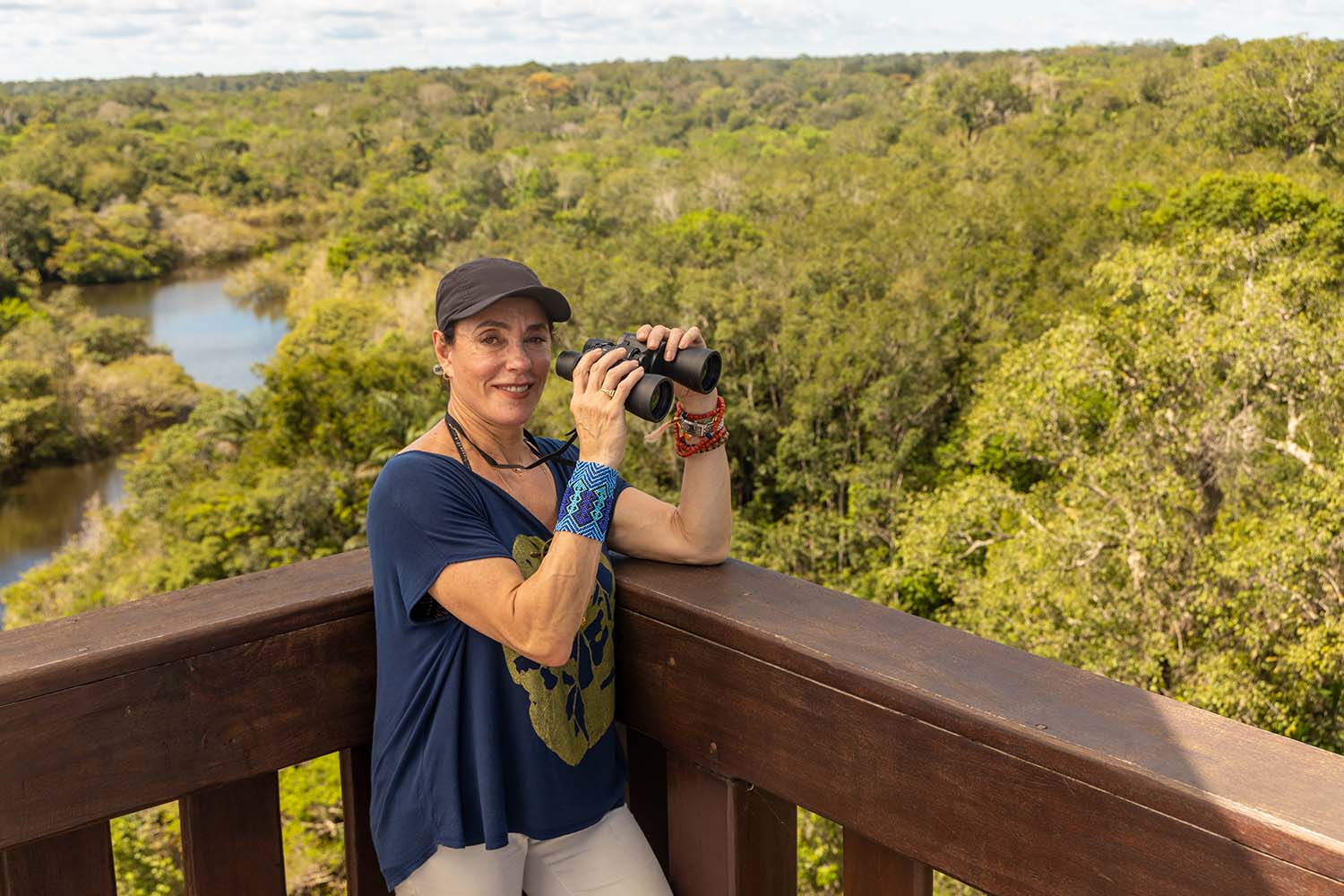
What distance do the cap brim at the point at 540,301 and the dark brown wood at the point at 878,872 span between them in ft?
2.17

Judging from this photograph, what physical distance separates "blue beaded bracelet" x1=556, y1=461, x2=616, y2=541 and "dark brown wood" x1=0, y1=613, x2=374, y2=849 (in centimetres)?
27

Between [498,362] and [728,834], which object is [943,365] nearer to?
[498,362]

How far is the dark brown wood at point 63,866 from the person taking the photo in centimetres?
103

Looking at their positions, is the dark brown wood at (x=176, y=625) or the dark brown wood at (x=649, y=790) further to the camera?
the dark brown wood at (x=649, y=790)

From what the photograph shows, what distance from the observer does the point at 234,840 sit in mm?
1162

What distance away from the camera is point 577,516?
1177mm

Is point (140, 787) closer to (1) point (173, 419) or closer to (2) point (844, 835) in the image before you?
(2) point (844, 835)

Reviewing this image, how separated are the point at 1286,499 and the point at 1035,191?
1421cm

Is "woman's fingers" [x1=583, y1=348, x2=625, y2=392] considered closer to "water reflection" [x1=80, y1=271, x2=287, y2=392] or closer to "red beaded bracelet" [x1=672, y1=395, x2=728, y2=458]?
"red beaded bracelet" [x1=672, y1=395, x2=728, y2=458]

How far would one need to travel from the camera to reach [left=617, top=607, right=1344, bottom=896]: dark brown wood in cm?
79

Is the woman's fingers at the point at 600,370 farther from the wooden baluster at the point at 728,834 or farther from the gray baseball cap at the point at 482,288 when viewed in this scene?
the wooden baluster at the point at 728,834

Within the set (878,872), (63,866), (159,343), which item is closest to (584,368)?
(878,872)

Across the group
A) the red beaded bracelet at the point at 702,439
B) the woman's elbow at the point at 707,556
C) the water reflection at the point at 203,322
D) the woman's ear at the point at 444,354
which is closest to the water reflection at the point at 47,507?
the water reflection at the point at 203,322

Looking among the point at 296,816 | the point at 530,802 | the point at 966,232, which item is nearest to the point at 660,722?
the point at 530,802
